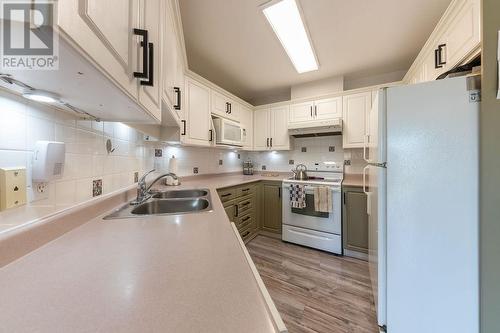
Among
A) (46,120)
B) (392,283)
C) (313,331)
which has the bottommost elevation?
(313,331)

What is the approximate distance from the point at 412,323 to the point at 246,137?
2.59 m

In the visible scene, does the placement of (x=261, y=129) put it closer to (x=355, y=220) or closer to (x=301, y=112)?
(x=301, y=112)

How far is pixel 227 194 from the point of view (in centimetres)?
221

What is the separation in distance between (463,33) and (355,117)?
1392mm

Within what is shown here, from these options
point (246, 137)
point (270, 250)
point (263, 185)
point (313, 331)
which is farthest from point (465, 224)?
point (246, 137)

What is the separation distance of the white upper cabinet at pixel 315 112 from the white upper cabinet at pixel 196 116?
1.29 metres

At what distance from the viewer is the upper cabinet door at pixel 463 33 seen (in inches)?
40.7

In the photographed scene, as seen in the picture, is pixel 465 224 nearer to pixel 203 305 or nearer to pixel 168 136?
pixel 203 305

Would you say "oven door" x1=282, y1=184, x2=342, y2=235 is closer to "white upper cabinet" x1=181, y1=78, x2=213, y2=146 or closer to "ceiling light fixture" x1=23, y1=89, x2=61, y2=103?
"white upper cabinet" x1=181, y1=78, x2=213, y2=146

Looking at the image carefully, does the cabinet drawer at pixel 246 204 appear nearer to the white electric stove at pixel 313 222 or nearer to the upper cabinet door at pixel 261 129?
the white electric stove at pixel 313 222

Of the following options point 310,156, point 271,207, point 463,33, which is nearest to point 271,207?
point 271,207

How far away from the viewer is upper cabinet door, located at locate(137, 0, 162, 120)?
0.67 meters

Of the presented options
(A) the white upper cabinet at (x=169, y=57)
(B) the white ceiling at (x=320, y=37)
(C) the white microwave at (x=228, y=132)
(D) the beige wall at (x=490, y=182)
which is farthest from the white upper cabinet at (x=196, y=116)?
(D) the beige wall at (x=490, y=182)

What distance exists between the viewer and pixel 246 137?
305cm
